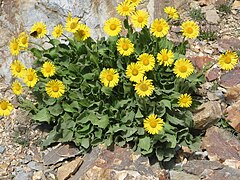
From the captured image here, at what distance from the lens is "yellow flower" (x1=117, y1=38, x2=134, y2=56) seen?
4715mm

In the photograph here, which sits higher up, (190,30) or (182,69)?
(190,30)

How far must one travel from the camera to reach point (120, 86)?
5.00 metres

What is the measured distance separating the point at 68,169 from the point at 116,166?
0.55m

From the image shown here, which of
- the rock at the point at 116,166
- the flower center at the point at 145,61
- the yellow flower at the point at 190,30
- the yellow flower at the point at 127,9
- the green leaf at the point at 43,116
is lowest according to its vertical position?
the rock at the point at 116,166

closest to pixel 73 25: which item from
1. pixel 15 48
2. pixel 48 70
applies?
pixel 48 70

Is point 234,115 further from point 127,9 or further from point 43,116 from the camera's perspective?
point 43,116

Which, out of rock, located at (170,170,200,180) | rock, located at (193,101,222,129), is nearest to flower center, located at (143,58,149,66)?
rock, located at (193,101,222,129)

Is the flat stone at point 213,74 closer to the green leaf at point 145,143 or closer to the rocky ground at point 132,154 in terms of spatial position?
the rocky ground at point 132,154

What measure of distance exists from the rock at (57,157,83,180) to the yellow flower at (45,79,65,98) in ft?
2.52

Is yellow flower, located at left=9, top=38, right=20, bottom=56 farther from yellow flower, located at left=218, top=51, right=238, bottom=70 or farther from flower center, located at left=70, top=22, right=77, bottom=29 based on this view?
yellow flower, located at left=218, top=51, right=238, bottom=70

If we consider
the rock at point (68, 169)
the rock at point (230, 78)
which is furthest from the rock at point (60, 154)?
A: the rock at point (230, 78)

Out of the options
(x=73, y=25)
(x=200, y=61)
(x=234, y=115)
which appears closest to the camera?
(x=73, y=25)

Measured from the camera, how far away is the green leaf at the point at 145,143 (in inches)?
190

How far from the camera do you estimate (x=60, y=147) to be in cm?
532
